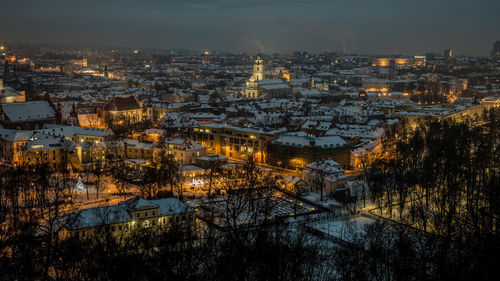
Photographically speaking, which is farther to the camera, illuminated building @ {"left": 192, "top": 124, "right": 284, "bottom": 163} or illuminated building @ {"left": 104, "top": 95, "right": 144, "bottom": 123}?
illuminated building @ {"left": 104, "top": 95, "right": 144, "bottom": 123}

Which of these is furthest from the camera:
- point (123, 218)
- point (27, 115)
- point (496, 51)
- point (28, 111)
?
point (496, 51)

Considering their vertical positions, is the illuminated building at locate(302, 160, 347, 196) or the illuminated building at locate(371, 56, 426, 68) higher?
the illuminated building at locate(371, 56, 426, 68)

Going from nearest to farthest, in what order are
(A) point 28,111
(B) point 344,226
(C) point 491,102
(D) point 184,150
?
(B) point 344,226 → (D) point 184,150 → (A) point 28,111 → (C) point 491,102

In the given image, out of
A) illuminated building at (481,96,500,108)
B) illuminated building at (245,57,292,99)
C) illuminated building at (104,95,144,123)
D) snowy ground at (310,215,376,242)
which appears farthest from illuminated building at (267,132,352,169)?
illuminated building at (245,57,292,99)

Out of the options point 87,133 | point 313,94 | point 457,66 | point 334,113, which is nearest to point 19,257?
point 87,133

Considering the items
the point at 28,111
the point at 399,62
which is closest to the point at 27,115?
the point at 28,111

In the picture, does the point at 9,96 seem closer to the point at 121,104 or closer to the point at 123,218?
the point at 121,104

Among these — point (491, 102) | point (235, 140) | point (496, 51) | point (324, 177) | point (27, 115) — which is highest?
point (496, 51)

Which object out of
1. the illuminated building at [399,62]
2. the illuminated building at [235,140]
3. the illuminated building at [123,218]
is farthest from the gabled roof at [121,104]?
the illuminated building at [399,62]

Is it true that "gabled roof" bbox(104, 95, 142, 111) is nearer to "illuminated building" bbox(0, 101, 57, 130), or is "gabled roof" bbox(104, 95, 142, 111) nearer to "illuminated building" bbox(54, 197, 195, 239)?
"illuminated building" bbox(0, 101, 57, 130)

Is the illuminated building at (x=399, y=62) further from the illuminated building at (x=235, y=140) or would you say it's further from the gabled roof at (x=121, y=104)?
the illuminated building at (x=235, y=140)

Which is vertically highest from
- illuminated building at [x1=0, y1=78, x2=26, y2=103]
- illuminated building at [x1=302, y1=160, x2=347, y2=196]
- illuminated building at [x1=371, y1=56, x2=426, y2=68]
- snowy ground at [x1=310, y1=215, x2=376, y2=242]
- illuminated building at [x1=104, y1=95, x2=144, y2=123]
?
illuminated building at [x1=371, y1=56, x2=426, y2=68]
